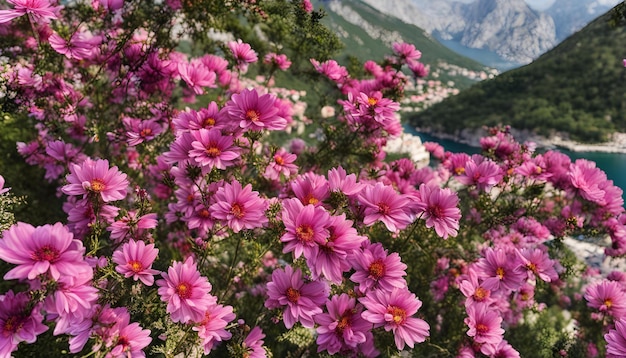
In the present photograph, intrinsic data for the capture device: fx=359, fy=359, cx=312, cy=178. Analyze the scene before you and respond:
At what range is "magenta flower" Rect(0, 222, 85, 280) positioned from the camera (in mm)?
1452

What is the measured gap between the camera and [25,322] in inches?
66.8

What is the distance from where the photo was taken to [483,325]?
2438 mm

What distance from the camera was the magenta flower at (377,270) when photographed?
1945 mm

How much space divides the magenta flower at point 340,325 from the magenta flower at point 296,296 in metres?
0.07

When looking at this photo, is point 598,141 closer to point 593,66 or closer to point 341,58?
point 593,66

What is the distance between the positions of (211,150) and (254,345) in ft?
4.13

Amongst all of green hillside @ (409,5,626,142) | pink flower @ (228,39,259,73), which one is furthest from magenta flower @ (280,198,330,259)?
green hillside @ (409,5,626,142)

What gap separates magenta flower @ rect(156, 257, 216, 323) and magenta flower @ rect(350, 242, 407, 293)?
2.63 feet

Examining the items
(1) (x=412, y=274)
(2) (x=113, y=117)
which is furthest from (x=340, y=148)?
(2) (x=113, y=117)

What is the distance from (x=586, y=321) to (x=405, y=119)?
95.1m

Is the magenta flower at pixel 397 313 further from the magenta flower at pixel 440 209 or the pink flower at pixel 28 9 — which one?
the pink flower at pixel 28 9

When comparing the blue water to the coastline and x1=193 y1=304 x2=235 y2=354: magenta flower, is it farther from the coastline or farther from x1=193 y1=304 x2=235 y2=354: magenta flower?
x1=193 y1=304 x2=235 y2=354: magenta flower

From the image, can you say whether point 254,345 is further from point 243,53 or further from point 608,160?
point 608,160

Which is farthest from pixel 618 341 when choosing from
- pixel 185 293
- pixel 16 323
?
pixel 16 323
